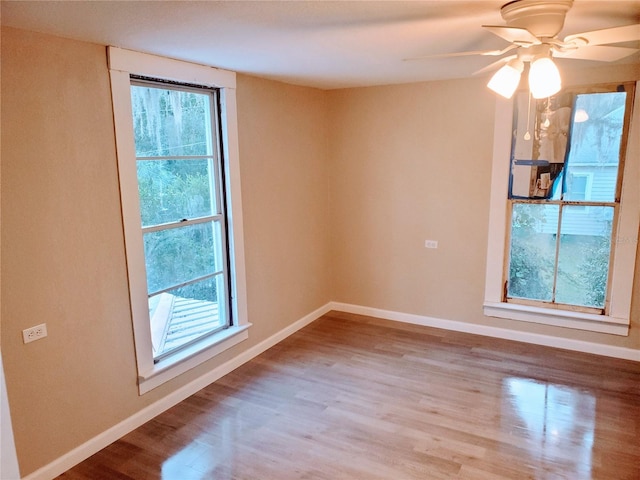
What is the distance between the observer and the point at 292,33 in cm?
243

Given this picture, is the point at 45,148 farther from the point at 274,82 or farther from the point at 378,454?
the point at 378,454

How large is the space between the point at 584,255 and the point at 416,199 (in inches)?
62.3

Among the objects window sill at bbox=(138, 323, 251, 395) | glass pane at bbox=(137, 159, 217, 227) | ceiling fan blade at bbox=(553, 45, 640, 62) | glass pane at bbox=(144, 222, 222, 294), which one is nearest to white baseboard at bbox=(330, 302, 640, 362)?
window sill at bbox=(138, 323, 251, 395)

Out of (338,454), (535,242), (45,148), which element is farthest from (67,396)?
(535,242)

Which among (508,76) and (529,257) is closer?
(508,76)

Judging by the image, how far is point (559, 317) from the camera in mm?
4086

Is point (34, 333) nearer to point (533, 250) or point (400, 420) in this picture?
point (400, 420)

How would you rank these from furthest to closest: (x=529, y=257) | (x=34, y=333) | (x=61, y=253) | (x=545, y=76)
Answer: (x=529, y=257) → (x=61, y=253) → (x=34, y=333) → (x=545, y=76)

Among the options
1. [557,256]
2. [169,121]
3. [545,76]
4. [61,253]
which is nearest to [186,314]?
[61,253]

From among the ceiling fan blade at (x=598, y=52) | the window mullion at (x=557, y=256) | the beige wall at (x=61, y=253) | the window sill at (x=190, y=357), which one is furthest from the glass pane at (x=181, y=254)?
the window mullion at (x=557, y=256)

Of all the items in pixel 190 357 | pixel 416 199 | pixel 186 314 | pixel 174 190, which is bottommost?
pixel 190 357

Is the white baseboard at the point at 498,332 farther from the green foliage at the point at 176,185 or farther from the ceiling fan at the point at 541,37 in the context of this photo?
the ceiling fan at the point at 541,37

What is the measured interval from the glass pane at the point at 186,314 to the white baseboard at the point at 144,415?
0.33m

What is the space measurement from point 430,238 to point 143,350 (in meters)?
2.89
